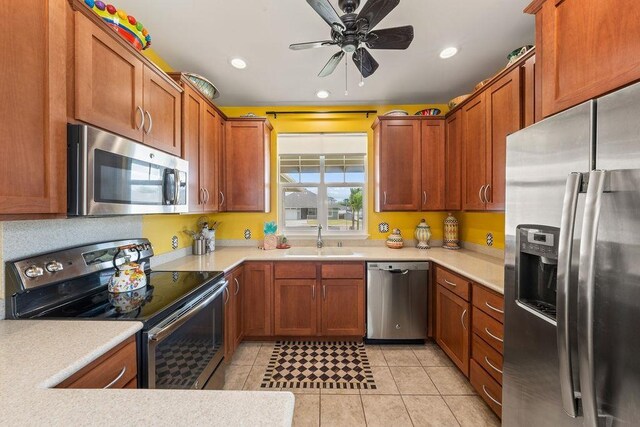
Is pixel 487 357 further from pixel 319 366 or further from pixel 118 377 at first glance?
pixel 118 377

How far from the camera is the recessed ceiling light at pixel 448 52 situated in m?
2.19

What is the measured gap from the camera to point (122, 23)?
1.47 m

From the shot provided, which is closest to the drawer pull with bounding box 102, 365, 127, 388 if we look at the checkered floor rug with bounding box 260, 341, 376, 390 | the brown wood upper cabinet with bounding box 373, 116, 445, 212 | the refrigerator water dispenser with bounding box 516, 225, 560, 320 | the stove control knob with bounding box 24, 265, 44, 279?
the stove control knob with bounding box 24, 265, 44, 279

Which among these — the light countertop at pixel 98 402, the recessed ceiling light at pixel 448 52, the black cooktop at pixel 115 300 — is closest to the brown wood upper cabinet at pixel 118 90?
the black cooktop at pixel 115 300

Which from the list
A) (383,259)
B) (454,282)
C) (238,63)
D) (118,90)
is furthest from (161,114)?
(454,282)

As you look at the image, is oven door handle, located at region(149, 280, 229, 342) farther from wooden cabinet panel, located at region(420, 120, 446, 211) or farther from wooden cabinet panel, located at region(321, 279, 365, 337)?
wooden cabinet panel, located at region(420, 120, 446, 211)

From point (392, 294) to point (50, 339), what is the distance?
2416 millimetres

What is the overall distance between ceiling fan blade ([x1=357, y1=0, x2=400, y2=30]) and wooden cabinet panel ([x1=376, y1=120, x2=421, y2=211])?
58.3 inches

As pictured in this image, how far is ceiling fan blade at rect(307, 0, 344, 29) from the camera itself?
1390mm

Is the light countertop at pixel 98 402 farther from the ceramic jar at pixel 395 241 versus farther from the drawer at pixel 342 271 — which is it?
the ceramic jar at pixel 395 241

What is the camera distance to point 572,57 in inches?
42.7

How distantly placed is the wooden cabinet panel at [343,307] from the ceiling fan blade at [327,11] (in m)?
2.12

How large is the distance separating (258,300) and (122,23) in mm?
2345

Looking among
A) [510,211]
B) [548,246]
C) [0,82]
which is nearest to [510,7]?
[510,211]
